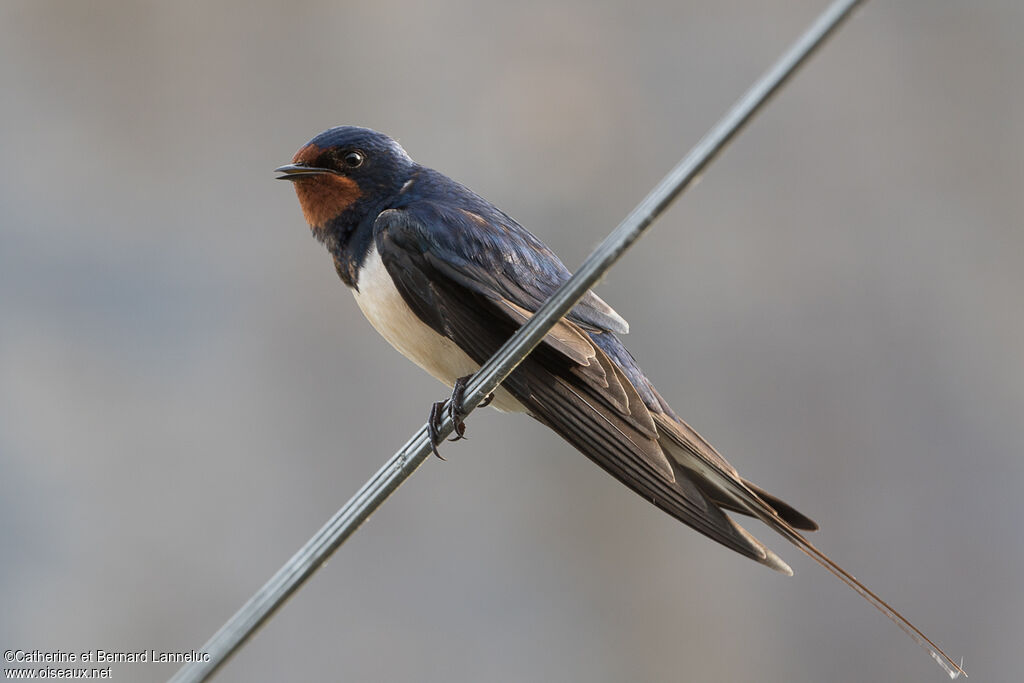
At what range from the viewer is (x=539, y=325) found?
1269 millimetres

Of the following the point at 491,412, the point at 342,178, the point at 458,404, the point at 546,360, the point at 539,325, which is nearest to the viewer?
the point at 539,325

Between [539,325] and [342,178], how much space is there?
3.50 feet

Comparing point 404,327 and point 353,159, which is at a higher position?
point 353,159

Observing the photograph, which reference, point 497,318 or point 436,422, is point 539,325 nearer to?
point 436,422

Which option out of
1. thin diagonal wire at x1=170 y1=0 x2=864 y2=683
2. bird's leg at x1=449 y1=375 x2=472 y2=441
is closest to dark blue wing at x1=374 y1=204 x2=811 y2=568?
bird's leg at x1=449 y1=375 x2=472 y2=441

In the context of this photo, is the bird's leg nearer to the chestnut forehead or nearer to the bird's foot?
the bird's foot

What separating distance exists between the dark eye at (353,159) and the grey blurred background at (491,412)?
11.8 feet

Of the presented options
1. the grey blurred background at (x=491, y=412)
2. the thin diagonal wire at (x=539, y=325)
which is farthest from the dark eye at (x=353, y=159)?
the grey blurred background at (x=491, y=412)

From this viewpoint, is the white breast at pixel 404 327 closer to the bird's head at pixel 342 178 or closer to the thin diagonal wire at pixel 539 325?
the bird's head at pixel 342 178

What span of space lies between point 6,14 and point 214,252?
71.3 inches

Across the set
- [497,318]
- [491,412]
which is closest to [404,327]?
[497,318]

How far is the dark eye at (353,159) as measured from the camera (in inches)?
88.6

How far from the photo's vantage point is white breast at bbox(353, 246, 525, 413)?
6.72 ft

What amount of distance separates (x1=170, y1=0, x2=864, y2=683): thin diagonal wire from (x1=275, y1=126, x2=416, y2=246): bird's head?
85cm
